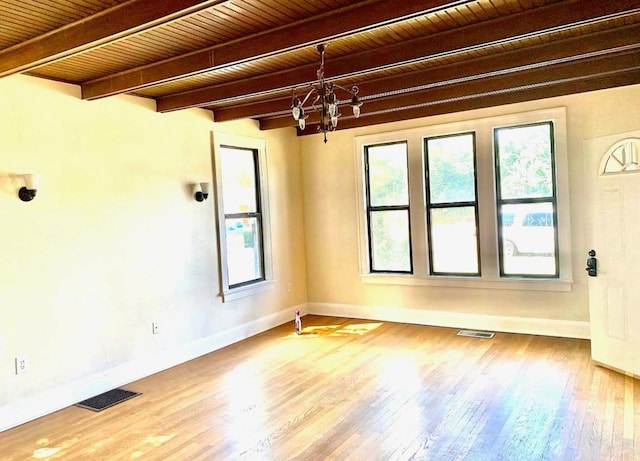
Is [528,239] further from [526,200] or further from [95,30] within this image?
[95,30]

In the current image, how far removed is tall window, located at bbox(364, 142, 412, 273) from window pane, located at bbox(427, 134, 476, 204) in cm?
35

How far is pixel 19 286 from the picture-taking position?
150 inches

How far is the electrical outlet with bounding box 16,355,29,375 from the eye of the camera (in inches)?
148

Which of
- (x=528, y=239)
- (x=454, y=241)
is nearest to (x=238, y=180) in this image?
(x=454, y=241)

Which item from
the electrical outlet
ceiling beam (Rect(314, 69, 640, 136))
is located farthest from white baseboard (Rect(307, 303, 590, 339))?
the electrical outlet

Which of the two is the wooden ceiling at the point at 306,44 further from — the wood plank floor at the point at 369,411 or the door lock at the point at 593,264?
the wood plank floor at the point at 369,411

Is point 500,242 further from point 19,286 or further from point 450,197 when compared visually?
point 19,286

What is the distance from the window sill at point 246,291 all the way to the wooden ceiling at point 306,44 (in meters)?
2.13

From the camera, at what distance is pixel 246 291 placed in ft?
19.7

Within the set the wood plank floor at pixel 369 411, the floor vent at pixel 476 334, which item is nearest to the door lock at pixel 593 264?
the wood plank floor at pixel 369 411

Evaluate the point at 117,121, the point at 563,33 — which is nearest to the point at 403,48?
the point at 563,33

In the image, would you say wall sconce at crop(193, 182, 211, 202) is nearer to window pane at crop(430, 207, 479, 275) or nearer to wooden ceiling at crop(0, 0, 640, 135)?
wooden ceiling at crop(0, 0, 640, 135)

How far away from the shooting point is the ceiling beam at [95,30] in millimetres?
2479

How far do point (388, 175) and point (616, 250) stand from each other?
290 centimetres
